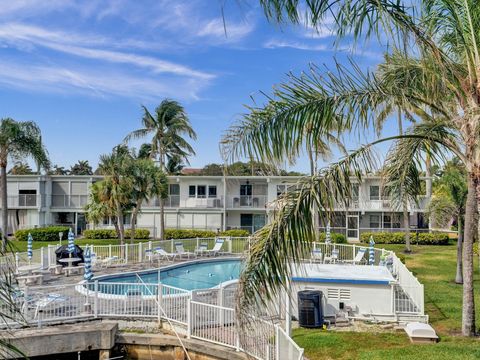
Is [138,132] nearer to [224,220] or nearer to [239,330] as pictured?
[224,220]

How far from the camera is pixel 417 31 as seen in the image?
18.9ft

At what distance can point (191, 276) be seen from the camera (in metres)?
21.4

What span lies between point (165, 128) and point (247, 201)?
9.74m

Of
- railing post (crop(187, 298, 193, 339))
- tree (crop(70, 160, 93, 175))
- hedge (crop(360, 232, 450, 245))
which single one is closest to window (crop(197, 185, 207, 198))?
hedge (crop(360, 232, 450, 245))

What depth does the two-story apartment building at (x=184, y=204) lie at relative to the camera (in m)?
38.2

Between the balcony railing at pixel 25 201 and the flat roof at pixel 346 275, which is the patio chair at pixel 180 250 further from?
the balcony railing at pixel 25 201

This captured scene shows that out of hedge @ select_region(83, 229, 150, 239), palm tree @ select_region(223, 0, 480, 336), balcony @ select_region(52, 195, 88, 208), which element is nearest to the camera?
palm tree @ select_region(223, 0, 480, 336)

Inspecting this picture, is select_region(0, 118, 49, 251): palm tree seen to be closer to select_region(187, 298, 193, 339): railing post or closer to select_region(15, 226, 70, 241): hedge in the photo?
select_region(15, 226, 70, 241): hedge

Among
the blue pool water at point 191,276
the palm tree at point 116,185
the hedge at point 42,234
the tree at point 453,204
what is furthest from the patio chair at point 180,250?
the hedge at point 42,234

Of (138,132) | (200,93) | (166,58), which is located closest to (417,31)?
(200,93)

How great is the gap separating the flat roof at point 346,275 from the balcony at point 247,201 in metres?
23.7

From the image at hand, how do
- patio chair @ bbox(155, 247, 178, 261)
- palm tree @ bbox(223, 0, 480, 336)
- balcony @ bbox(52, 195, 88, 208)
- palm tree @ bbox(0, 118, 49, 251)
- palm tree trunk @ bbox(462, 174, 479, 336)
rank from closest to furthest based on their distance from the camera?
palm tree @ bbox(223, 0, 480, 336)
palm tree trunk @ bbox(462, 174, 479, 336)
patio chair @ bbox(155, 247, 178, 261)
palm tree @ bbox(0, 118, 49, 251)
balcony @ bbox(52, 195, 88, 208)

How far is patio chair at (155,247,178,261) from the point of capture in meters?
22.6

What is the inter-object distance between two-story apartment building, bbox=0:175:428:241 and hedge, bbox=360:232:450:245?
9.32 feet
